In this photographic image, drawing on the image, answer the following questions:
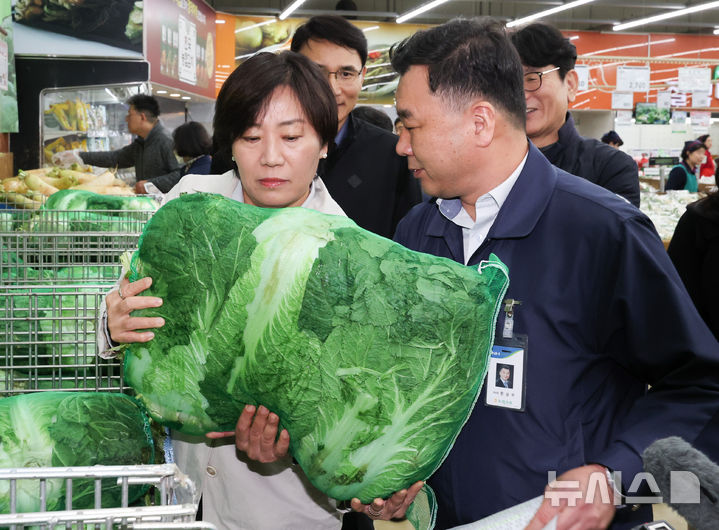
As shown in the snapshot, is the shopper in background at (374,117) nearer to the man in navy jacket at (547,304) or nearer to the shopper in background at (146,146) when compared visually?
the shopper in background at (146,146)

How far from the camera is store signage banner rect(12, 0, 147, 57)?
19.4 feet

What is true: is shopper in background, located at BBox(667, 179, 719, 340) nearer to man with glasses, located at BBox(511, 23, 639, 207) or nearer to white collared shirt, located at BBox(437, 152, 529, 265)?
man with glasses, located at BBox(511, 23, 639, 207)

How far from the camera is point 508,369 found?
45.9 inches

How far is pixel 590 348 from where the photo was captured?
3.96ft

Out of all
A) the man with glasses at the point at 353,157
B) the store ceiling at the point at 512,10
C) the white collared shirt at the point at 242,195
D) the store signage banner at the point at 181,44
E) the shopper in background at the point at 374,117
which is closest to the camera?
the white collared shirt at the point at 242,195

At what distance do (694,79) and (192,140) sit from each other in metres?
13.3

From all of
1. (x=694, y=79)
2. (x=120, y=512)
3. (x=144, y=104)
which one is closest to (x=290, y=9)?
(x=144, y=104)

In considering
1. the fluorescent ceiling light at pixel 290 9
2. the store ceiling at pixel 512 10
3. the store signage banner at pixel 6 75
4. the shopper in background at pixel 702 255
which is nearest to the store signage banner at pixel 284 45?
the fluorescent ceiling light at pixel 290 9

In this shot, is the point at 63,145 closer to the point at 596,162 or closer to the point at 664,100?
the point at 596,162

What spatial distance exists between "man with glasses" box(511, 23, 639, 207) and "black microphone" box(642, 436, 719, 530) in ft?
6.62

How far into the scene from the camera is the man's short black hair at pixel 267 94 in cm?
147

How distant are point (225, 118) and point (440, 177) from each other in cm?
47

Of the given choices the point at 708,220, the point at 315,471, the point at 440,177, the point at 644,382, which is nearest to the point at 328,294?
the point at 315,471

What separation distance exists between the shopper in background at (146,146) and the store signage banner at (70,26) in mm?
481
